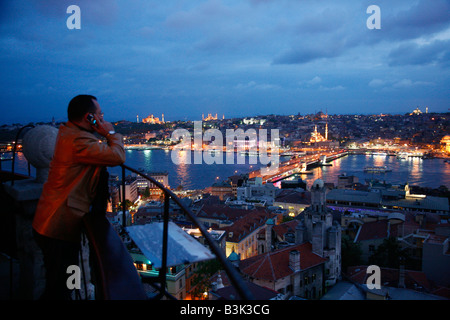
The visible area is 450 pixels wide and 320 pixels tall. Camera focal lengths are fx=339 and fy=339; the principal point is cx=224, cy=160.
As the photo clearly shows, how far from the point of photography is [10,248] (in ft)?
4.34

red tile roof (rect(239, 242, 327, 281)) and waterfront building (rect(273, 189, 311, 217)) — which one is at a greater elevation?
red tile roof (rect(239, 242, 327, 281))

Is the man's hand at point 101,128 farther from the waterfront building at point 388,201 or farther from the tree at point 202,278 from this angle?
the waterfront building at point 388,201

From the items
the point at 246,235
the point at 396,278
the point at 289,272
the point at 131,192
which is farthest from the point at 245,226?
the point at 131,192

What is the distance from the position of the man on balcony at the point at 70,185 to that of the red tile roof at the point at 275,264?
197 inches

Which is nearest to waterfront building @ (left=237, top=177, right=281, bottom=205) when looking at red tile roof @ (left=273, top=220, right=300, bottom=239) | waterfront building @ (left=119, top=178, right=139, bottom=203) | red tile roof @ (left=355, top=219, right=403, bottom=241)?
red tile roof @ (left=273, top=220, right=300, bottom=239)

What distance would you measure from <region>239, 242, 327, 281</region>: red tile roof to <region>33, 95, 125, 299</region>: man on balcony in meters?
5.00

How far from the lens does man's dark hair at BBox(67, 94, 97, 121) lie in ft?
2.75

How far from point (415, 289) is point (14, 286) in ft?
17.3

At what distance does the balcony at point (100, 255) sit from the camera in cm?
59

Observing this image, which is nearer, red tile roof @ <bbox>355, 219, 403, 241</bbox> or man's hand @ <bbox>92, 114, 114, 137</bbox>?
man's hand @ <bbox>92, 114, 114, 137</bbox>

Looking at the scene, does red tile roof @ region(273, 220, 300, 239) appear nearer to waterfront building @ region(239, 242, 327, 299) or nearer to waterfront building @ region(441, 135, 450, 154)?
waterfront building @ region(239, 242, 327, 299)

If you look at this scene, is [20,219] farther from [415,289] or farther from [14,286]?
[415,289]

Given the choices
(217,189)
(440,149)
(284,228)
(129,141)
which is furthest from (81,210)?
(129,141)

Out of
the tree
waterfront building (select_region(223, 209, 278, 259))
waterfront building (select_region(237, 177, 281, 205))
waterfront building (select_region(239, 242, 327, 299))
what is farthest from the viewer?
waterfront building (select_region(237, 177, 281, 205))
